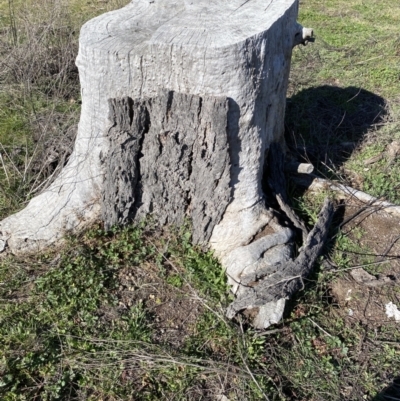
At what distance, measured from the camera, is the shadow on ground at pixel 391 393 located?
7.55ft

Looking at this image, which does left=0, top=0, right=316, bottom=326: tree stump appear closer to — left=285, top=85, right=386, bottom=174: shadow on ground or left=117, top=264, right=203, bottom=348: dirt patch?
left=117, top=264, right=203, bottom=348: dirt patch

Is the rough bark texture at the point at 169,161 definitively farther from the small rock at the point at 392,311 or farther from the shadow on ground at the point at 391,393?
the shadow on ground at the point at 391,393

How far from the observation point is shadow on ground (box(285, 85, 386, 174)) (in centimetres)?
402

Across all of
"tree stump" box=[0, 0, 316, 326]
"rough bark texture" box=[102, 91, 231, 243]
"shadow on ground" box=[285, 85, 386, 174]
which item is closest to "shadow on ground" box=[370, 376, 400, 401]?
"tree stump" box=[0, 0, 316, 326]

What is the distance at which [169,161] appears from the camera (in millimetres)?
2680

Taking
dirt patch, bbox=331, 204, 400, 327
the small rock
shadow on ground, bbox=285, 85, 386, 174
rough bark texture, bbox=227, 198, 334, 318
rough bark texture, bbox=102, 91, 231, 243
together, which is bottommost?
the small rock

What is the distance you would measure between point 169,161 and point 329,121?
2.49m

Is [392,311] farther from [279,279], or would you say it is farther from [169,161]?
[169,161]

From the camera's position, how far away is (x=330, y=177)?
3783 mm

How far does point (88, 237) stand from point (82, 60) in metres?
1.12

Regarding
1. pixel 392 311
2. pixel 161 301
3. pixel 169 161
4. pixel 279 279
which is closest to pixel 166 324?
pixel 161 301

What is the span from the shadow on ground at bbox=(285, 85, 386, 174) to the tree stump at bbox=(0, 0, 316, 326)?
3.29 feet

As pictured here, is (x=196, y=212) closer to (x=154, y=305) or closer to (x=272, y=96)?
(x=154, y=305)

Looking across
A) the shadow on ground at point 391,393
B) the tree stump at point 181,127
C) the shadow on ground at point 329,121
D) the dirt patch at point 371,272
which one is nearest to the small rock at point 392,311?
the dirt patch at point 371,272
